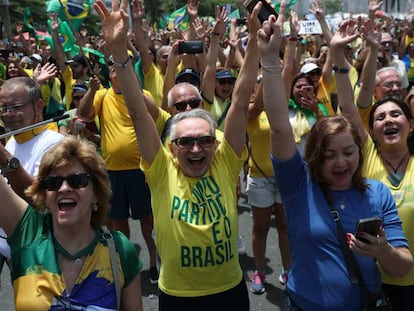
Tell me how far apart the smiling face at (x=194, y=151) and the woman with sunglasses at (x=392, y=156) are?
85cm

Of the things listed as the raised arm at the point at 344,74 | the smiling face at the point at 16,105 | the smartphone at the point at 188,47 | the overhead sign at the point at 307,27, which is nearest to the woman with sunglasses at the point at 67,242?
the smiling face at the point at 16,105

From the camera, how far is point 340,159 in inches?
79.6

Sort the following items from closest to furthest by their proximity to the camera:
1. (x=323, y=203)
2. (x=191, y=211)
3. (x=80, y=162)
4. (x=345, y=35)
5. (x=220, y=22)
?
(x=80, y=162)
(x=323, y=203)
(x=191, y=211)
(x=345, y=35)
(x=220, y=22)

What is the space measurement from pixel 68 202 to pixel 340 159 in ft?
3.86

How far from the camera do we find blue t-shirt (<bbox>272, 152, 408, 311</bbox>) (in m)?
1.93

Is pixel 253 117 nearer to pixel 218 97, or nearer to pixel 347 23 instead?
pixel 218 97

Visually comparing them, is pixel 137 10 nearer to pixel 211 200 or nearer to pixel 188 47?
pixel 188 47

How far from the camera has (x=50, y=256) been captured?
176 centimetres

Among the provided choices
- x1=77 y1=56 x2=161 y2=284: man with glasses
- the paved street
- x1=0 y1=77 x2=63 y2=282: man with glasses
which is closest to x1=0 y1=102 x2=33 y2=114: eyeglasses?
x1=0 y1=77 x2=63 y2=282: man with glasses

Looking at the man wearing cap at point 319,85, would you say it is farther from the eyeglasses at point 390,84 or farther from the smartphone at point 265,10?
the smartphone at point 265,10

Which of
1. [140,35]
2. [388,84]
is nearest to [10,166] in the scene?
[388,84]

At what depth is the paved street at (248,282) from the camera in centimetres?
363

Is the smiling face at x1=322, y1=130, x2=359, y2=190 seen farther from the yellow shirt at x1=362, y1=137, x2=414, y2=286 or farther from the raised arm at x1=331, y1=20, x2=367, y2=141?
the raised arm at x1=331, y1=20, x2=367, y2=141

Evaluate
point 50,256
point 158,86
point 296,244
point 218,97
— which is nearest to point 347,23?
point 296,244
